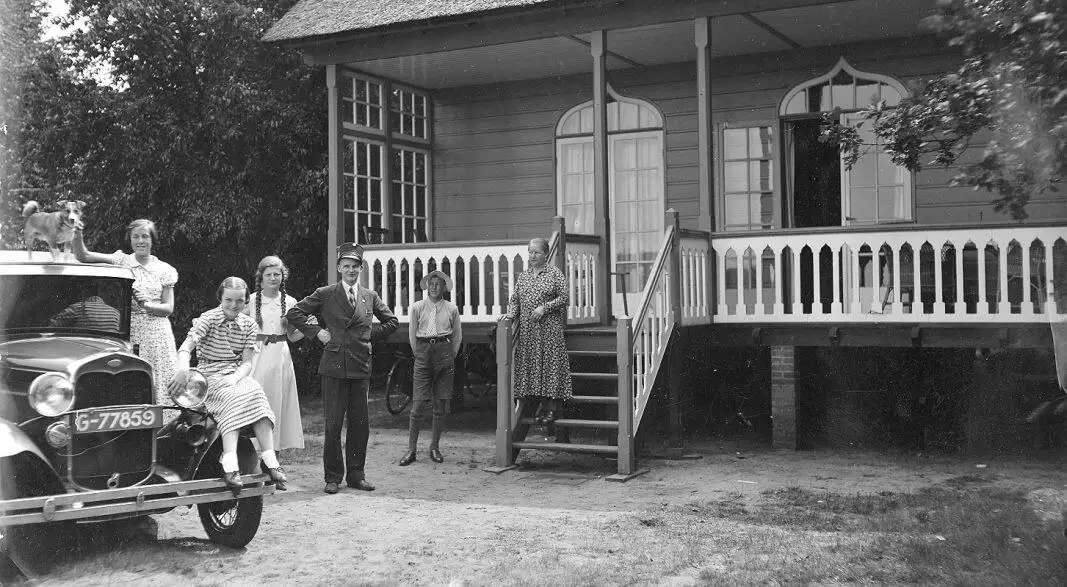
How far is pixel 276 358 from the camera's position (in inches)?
341

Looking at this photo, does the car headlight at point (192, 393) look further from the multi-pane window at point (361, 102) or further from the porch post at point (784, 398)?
the multi-pane window at point (361, 102)

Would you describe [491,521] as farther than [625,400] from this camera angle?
No

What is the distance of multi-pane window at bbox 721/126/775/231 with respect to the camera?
13.1 m

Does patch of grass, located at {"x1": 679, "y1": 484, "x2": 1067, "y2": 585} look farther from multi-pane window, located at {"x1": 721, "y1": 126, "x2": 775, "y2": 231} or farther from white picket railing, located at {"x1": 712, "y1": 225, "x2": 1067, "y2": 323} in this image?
multi-pane window, located at {"x1": 721, "y1": 126, "x2": 775, "y2": 231}

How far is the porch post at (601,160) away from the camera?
456 inches

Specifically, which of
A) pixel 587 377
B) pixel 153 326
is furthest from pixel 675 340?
pixel 153 326

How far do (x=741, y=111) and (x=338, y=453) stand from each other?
709 centimetres

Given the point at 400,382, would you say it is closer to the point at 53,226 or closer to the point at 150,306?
the point at 150,306

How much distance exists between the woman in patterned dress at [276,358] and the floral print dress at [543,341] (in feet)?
7.25

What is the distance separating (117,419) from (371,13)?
7.90 m

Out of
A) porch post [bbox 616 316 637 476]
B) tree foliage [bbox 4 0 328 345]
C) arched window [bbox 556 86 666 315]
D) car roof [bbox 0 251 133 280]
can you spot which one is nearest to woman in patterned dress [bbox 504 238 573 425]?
porch post [bbox 616 316 637 476]

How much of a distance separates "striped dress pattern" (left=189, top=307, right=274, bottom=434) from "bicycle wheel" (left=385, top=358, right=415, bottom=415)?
6603 mm

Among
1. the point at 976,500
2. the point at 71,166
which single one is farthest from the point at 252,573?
the point at 71,166

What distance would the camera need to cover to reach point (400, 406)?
14422 mm
